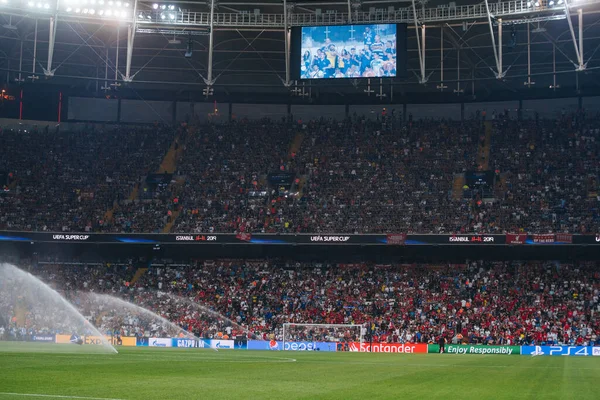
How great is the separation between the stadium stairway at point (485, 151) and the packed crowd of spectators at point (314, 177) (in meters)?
0.33

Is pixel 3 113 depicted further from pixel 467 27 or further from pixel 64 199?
pixel 467 27

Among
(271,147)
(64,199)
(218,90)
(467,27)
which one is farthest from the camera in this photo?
(218,90)

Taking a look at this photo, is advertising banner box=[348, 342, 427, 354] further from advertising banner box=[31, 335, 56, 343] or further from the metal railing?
the metal railing

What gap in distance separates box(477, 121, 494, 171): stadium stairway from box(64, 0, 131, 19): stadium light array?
3003 centimetres

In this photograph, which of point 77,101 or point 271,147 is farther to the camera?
point 77,101

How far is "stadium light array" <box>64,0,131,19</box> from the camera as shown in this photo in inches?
1967

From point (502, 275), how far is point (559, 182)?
30.1ft

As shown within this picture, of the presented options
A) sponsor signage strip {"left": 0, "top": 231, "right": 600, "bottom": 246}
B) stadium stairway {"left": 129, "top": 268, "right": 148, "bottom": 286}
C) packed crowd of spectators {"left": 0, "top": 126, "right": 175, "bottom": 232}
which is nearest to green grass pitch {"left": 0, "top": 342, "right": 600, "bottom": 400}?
sponsor signage strip {"left": 0, "top": 231, "right": 600, "bottom": 246}

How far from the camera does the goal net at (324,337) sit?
51.0 meters

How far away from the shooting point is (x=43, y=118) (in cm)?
7075

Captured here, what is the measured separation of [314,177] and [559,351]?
958 inches

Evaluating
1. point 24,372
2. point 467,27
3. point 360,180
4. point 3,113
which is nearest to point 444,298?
point 360,180

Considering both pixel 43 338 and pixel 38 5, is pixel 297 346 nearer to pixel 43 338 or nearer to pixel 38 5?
pixel 43 338

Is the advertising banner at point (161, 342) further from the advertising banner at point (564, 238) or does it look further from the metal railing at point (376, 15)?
the advertising banner at point (564, 238)
